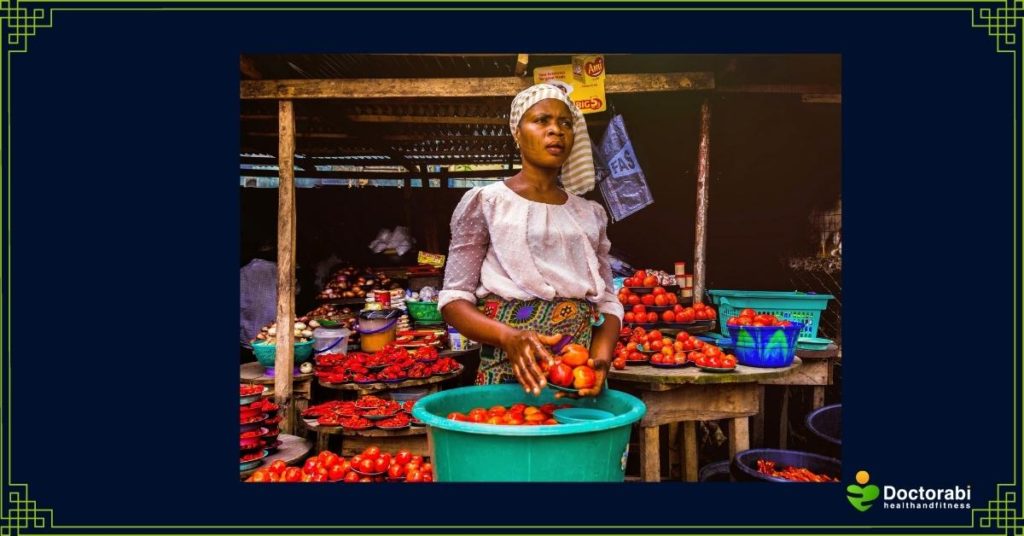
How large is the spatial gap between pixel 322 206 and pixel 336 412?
614 centimetres

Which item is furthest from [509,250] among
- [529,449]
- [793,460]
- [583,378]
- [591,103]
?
[591,103]

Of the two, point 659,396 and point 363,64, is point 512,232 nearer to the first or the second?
point 659,396

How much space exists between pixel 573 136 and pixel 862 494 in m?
1.85

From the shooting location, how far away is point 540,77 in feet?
16.1

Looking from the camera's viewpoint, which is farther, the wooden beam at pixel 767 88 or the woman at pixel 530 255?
the wooden beam at pixel 767 88

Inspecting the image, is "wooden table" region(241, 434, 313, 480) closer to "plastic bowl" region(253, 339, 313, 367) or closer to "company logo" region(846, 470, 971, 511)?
"plastic bowl" region(253, 339, 313, 367)

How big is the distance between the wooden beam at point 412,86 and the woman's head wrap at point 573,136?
82.9 inches

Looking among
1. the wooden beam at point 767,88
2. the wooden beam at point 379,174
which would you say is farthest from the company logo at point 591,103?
the wooden beam at point 379,174

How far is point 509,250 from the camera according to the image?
2.32 m

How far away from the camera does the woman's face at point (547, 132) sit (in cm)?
236

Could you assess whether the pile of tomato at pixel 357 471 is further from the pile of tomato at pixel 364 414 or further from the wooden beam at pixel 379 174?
the wooden beam at pixel 379 174

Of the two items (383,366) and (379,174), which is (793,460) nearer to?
(383,366)

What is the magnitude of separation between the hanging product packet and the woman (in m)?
3.13

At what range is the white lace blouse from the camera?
231 cm
